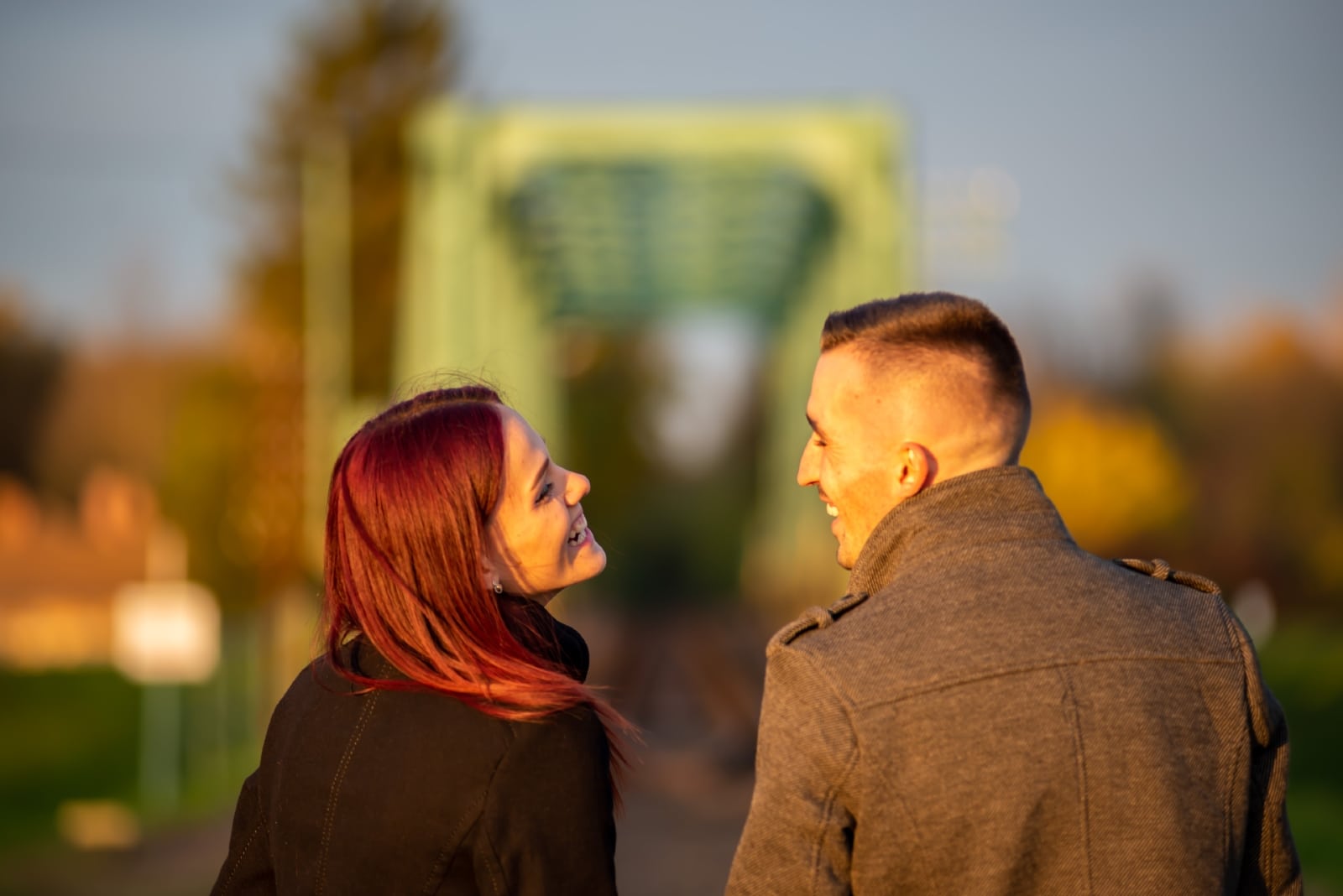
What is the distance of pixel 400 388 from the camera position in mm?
2750

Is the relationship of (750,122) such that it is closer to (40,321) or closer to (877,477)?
(877,477)

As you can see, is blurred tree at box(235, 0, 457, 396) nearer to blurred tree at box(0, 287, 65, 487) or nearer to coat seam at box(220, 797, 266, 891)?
blurred tree at box(0, 287, 65, 487)

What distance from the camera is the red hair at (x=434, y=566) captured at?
2.31 metres

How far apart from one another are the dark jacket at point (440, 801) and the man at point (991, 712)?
238 mm

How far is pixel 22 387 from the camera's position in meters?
46.9

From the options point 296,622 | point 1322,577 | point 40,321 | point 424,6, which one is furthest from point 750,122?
point 40,321

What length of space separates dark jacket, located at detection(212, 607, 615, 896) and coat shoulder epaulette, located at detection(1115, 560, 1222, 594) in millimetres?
834

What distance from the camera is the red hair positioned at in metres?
2.31

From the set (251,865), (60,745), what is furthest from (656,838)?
(60,745)

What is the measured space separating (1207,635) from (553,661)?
0.93 meters

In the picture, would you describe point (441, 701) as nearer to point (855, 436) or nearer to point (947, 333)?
point (855, 436)

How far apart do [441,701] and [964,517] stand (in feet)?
2.58

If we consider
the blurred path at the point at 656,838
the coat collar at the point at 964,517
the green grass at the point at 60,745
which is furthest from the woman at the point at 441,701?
the green grass at the point at 60,745

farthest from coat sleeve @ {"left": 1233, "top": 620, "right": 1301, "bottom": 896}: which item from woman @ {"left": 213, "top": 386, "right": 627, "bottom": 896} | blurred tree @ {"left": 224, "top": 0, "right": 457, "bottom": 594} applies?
blurred tree @ {"left": 224, "top": 0, "right": 457, "bottom": 594}
